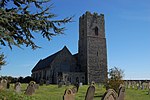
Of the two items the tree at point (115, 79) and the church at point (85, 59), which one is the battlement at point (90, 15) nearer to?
the church at point (85, 59)

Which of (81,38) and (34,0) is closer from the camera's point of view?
(34,0)

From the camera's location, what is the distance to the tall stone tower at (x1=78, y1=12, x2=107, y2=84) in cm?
5666

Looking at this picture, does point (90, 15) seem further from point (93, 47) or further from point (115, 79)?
point (115, 79)

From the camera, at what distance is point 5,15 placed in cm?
1044

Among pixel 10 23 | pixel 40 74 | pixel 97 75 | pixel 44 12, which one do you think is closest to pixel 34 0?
pixel 44 12

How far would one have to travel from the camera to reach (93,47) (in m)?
58.4

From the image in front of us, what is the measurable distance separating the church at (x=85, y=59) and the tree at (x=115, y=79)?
30.8m

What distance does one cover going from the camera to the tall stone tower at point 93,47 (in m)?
56.7

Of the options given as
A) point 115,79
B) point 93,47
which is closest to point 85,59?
point 93,47

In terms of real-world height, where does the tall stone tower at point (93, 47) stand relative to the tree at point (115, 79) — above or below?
above

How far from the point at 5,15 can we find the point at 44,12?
2.06 m

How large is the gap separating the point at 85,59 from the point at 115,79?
34.3 metres

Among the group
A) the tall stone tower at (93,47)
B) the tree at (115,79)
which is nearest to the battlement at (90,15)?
the tall stone tower at (93,47)

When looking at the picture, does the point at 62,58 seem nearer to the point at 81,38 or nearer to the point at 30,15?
the point at 81,38
